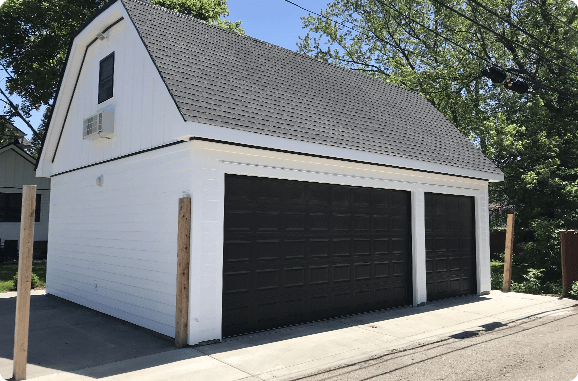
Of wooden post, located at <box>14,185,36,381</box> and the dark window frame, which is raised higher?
the dark window frame

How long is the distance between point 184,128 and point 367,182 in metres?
4.73

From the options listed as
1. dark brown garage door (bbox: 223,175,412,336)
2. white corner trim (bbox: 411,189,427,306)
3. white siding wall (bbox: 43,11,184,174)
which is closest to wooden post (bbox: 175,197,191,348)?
dark brown garage door (bbox: 223,175,412,336)

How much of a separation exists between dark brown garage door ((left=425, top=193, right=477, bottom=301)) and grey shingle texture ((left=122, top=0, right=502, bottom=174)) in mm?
1178

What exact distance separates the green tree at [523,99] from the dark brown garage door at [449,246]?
4.74 meters

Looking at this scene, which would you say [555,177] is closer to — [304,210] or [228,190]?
[304,210]

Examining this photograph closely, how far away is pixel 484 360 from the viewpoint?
6566mm

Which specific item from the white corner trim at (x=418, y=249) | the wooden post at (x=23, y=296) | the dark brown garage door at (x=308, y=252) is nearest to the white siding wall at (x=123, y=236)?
the dark brown garage door at (x=308, y=252)

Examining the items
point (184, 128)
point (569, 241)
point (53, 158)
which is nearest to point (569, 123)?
point (569, 241)

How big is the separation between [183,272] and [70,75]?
25.5ft

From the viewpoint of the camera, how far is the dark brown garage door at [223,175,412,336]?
8.00 m

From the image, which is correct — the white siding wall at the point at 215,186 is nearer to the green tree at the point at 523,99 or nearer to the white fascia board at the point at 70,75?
the white fascia board at the point at 70,75

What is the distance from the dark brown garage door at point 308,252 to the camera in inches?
315

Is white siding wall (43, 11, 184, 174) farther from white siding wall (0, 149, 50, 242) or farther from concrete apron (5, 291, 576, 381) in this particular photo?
white siding wall (0, 149, 50, 242)

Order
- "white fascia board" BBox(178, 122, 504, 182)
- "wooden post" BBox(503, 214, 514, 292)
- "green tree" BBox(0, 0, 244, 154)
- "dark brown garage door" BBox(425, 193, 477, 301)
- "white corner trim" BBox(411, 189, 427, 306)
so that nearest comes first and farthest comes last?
"white fascia board" BBox(178, 122, 504, 182), "white corner trim" BBox(411, 189, 427, 306), "dark brown garage door" BBox(425, 193, 477, 301), "wooden post" BBox(503, 214, 514, 292), "green tree" BBox(0, 0, 244, 154)
